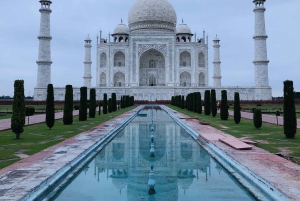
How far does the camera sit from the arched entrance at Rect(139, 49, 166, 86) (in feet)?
111

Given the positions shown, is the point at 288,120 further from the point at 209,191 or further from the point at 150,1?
the point at 150,1

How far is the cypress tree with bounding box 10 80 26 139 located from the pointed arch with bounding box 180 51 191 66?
27.6 m

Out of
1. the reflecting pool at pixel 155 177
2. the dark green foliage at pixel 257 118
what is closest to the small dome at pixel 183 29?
the dark green foliage at pixel 257 118

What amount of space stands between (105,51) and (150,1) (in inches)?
282

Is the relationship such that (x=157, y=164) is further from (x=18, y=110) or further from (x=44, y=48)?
(x=44, y=48)

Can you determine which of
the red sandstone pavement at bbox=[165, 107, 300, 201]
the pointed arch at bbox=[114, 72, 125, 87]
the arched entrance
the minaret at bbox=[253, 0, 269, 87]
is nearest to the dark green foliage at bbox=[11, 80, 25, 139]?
the red sandstone pavement at bbox=[165, 107, 300, 201]

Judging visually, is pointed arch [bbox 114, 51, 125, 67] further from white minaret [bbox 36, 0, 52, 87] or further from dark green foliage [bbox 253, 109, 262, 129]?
dark green foliage [bbox 253, 109, 262, 129]

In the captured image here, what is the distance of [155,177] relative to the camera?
147 inches

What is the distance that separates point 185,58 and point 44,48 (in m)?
13.9

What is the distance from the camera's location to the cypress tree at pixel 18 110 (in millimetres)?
6613

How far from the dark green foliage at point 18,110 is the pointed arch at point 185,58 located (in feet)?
90.7

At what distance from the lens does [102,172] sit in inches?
160

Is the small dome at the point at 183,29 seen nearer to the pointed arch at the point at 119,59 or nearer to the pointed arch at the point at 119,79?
the pointed arch at the point at 119,59

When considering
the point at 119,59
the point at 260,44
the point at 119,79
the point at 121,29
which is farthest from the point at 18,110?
the point at 121,29
